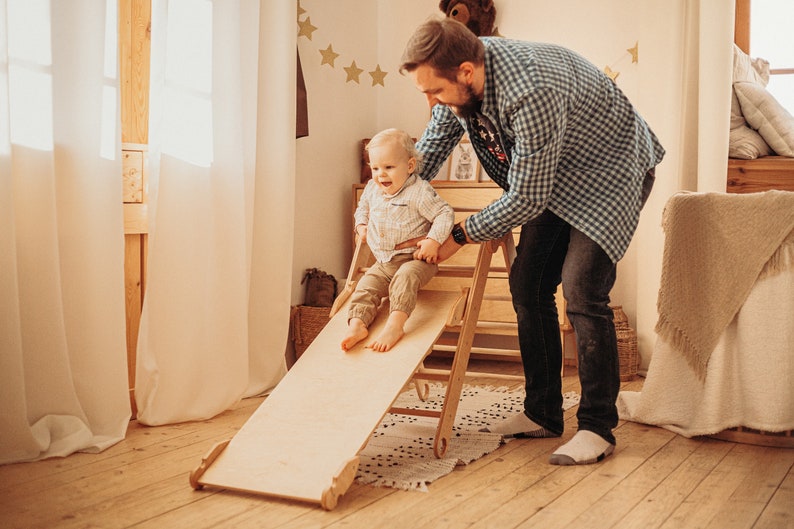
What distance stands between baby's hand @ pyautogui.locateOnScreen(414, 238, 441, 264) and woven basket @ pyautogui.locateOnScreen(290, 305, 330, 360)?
118cm

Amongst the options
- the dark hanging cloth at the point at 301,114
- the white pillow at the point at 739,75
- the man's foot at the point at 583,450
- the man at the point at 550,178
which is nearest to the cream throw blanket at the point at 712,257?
the man at the point at 550,178

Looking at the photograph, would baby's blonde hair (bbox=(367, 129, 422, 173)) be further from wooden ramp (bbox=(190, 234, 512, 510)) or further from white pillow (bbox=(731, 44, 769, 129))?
white pillow (bbox=(731, 44, 769, 129))

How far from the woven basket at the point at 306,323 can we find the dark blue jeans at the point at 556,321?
4.01ft

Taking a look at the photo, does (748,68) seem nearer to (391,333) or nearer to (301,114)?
(301,114)

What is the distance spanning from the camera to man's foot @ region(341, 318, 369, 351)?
2188 millimetres

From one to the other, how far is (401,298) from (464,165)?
1728 millimetres

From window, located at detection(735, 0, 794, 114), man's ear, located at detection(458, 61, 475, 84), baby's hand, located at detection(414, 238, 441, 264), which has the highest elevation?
window, located at detection(735, 0, 794, 114)

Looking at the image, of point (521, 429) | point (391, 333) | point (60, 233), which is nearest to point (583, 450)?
point (521, 429)

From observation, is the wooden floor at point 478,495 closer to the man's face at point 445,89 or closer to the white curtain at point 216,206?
the white curtain at point 216,206

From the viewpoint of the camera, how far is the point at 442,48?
1886 mm

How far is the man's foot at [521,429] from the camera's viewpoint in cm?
239

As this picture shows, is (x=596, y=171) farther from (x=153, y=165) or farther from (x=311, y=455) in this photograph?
(x=153, y=165)

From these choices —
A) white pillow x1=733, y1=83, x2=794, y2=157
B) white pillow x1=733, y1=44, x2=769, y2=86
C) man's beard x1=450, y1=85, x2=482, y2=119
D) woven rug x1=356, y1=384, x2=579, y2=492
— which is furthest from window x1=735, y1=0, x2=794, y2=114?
man's beard x1=450, y1=85, x2=482, y2=119

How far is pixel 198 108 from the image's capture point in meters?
2.71
